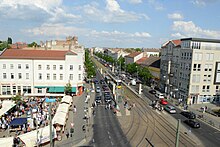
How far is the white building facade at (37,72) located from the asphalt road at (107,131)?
17.5 metres

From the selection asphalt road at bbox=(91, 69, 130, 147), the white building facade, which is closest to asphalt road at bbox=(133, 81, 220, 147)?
asphalt road at bbox=(91, 69, 130, 147)

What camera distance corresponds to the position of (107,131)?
31.2 m

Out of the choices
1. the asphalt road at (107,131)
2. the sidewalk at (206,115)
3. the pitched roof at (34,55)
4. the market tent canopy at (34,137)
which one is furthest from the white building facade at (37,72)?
the sidewalk at (206,115)

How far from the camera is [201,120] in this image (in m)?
39.7

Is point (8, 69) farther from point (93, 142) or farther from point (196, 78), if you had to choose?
point (196, 78)

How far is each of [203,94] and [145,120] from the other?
2423 cm

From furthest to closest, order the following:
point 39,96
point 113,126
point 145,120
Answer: point 39,96
point 145,120
point 113,126

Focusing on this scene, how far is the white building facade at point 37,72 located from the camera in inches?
2061

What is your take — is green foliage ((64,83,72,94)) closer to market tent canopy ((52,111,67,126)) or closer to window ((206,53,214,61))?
market tent canopy ((52,111,67,126))

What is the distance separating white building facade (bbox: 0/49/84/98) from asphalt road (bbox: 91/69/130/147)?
1750 centimetres

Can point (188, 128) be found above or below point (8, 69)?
below

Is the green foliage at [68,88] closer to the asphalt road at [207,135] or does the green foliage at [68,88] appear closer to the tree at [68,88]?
the tree at [68,88]

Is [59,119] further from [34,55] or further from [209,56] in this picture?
[209,56]

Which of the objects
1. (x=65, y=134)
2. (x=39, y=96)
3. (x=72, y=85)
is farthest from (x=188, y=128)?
(x=39, y=96)
